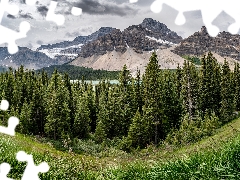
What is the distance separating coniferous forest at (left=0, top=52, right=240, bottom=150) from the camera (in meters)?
65.3

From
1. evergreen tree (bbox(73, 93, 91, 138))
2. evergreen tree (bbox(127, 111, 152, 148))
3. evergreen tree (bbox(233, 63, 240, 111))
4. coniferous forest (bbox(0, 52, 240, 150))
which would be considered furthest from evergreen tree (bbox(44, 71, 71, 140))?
evergreen tree (bbox(233, 63, 240, 111))

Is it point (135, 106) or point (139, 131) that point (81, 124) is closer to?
point (135, 106)

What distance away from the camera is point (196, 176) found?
6293mm

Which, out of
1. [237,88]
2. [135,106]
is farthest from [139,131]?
[237,88]

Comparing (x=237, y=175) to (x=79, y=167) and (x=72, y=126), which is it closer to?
(x=79, y=167)

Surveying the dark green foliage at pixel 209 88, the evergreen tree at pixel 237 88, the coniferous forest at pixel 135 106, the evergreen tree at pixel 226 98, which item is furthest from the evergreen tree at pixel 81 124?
the evergreen tree at pixel 237 88

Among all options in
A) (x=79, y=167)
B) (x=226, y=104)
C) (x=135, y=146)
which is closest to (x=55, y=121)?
(x=135, y=146)

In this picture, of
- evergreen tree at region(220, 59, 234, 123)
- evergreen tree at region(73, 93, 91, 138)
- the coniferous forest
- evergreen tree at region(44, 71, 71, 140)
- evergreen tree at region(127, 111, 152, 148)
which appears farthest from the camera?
evergreen tree at region(73, 93, 91, 138)

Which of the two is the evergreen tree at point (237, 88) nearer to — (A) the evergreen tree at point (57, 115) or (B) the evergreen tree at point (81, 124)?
(B) the evergreen tree at point (81, 124)

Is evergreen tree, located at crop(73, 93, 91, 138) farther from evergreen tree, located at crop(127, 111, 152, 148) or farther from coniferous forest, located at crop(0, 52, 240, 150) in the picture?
evergreen tree, located at crop(127, 111, 152, 148)

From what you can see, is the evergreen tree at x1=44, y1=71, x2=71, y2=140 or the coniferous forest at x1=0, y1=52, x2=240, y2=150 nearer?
the coniferous forest at x1=0, y1=52, x2=240, y2=150

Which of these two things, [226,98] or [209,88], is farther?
[209,88]

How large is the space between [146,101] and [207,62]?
24381 millimetres

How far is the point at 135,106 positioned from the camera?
7388 cm
